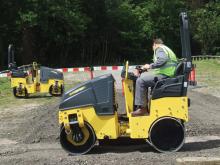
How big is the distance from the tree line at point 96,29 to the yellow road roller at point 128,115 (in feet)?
90.2

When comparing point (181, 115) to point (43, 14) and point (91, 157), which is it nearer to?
point (91, 157)

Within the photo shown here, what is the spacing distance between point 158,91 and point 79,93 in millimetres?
1327

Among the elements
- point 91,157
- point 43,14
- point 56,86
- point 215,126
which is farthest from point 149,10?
point 91,157

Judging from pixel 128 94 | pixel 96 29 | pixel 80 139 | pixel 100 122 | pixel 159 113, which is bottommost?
pixel 80 139

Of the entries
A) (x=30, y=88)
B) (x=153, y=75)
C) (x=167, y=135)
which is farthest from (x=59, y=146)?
(x=30, y=88)

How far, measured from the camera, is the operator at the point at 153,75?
29.1ft

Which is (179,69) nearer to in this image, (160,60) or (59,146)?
(160,60)

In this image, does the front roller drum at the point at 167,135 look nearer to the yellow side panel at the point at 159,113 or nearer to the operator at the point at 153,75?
the yellow side panel at the point at 159,113

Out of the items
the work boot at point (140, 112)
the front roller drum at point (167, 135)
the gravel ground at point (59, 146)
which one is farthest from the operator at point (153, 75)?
the gravel ground at point (59, 146)

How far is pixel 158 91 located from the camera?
8.82 metres

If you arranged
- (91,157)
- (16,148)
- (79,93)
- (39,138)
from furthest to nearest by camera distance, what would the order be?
1. (39,138)
2. (16,148)
3. (79,93)
4. (91,157)

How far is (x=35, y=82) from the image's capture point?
60.2 feet

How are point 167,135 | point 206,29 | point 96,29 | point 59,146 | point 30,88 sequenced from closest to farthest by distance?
point 167,135, point 59,146, point 30,88, point 96,29, point 206,29

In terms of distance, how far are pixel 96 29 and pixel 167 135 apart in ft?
116
